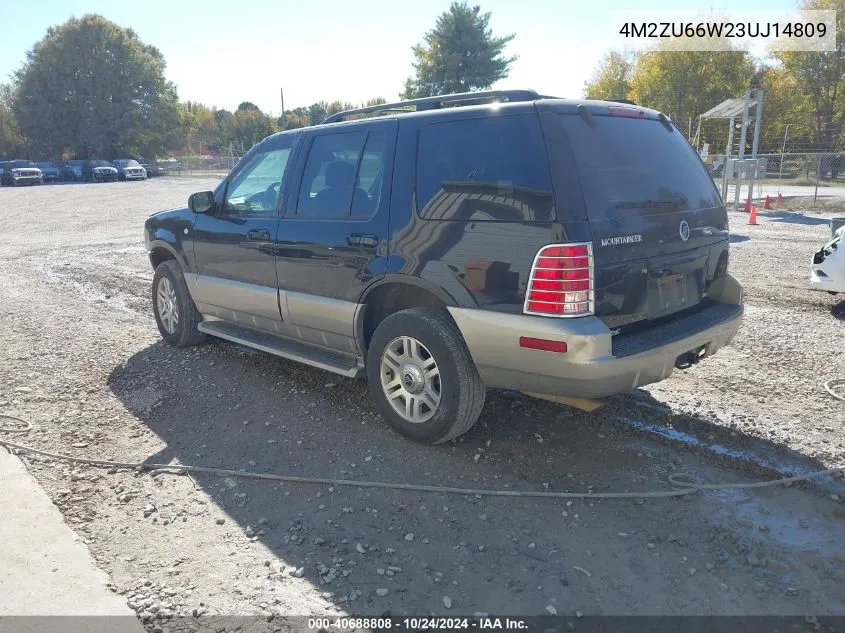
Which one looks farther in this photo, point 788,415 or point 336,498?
point 788,415

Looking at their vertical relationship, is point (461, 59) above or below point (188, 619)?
Answer: above

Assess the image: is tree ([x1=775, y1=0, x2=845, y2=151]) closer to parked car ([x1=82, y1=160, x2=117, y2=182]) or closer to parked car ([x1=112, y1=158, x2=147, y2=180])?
parked car ([x1=112, y1=158, x2=147, y2=180])

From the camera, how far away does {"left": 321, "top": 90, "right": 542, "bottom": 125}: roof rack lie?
12.6 ft

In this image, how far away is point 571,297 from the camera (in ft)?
11.0

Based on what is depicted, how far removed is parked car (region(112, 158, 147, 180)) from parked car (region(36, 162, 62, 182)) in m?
3.72

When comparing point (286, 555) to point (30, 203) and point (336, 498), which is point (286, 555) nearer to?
point (336, 498)

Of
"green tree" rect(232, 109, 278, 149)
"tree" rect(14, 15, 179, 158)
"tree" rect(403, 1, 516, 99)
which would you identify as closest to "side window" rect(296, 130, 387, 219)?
"tree" rect(403, 1, 516, 99)

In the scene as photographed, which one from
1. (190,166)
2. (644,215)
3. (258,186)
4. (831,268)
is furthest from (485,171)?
(190,166)

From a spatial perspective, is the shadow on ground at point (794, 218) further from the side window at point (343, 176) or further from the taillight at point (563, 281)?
the taillight at point (563, 281)

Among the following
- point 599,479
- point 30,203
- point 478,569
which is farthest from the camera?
point 30,203

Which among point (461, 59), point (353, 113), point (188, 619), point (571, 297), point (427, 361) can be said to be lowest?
point (188, 619)

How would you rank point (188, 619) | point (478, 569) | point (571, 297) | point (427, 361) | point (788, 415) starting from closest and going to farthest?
point (188, 619), point (478, 569), point (571, 297), point (427, 361), point (788, 415)

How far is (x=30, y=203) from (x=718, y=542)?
28.3m

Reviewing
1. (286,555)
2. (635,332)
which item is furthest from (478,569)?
(635,332)
